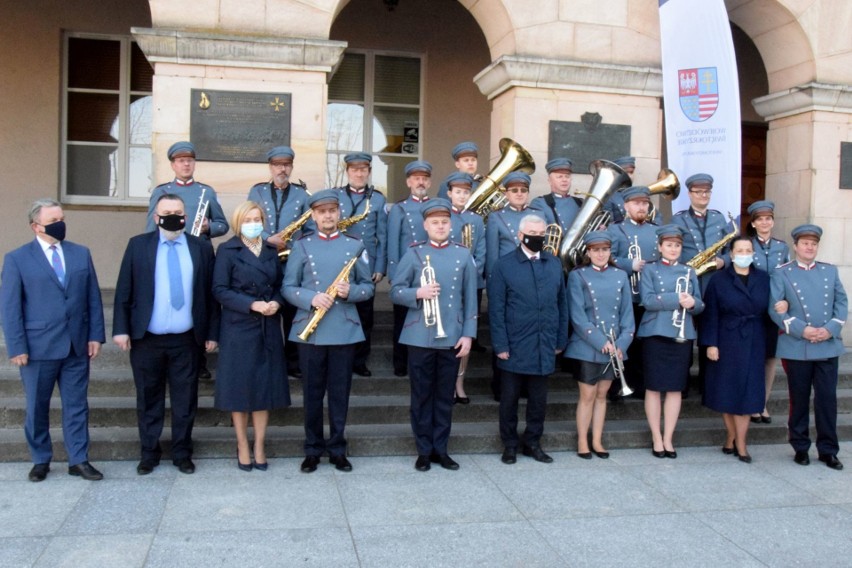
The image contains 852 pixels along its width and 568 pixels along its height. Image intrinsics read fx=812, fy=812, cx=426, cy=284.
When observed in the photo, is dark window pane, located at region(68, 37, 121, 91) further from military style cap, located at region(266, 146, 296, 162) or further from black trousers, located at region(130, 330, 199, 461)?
black trousers, located at region(130, 330, 199, 461)

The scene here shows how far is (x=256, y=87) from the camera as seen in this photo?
8094 mm

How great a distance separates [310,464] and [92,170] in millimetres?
6971

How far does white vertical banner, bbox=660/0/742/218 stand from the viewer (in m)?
8.53

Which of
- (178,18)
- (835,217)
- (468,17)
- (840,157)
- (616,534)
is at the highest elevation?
(468,17)

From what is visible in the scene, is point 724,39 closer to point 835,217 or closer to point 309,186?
point 835,217

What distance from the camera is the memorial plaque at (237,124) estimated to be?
7.98 m

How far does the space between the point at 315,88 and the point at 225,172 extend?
49.1 inches

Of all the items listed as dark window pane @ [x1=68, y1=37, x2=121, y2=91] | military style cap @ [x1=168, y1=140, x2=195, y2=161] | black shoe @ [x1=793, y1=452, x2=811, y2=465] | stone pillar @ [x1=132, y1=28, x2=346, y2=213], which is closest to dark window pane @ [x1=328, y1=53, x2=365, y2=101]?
dark window pane @ [x1=68, y1=37, x2=121, y2=91]

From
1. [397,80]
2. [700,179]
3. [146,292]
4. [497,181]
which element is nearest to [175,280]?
[146,292]

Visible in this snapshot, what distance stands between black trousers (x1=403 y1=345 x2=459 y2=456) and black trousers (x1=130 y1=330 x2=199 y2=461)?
1.65 m

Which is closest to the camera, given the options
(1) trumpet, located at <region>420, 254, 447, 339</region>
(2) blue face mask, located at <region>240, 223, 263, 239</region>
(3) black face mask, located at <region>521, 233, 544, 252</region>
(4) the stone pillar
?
(2) blue face mask, located at <region>240, 223, 263, 239</region>

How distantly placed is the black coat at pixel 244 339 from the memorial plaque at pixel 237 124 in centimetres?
230

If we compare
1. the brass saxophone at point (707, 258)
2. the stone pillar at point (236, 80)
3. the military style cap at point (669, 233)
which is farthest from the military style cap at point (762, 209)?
the stone pillar at point (236, 80)

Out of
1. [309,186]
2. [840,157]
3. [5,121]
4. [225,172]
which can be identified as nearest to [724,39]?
[840,157]
